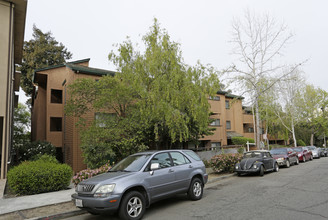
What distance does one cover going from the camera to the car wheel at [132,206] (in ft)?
17.7

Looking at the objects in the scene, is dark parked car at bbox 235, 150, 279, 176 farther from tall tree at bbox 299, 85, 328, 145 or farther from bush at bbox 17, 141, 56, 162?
tall tree at bbox 299, 85, 328, 145

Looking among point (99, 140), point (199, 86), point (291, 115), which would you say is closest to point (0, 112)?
point (99, 140)

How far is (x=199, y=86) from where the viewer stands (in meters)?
12.3

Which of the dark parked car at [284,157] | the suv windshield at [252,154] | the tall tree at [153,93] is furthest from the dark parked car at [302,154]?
the tall tree at [153,93]

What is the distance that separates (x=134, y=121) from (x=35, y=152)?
885 cm

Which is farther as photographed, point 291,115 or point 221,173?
point 291,115

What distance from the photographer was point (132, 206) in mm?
5633

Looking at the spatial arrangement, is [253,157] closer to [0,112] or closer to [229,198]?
[229,198]

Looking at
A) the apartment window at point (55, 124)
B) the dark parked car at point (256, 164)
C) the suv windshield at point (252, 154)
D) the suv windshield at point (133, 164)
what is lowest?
the dark parked car at point (256, 164)

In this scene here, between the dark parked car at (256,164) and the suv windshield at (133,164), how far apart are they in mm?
7518

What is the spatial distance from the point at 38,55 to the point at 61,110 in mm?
13949

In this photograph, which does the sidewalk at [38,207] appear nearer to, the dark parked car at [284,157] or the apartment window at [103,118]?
the apartment window at [103,118]

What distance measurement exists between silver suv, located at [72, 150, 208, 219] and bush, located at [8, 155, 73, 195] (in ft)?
13.2

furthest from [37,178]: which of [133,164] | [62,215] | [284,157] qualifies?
[284,157]
